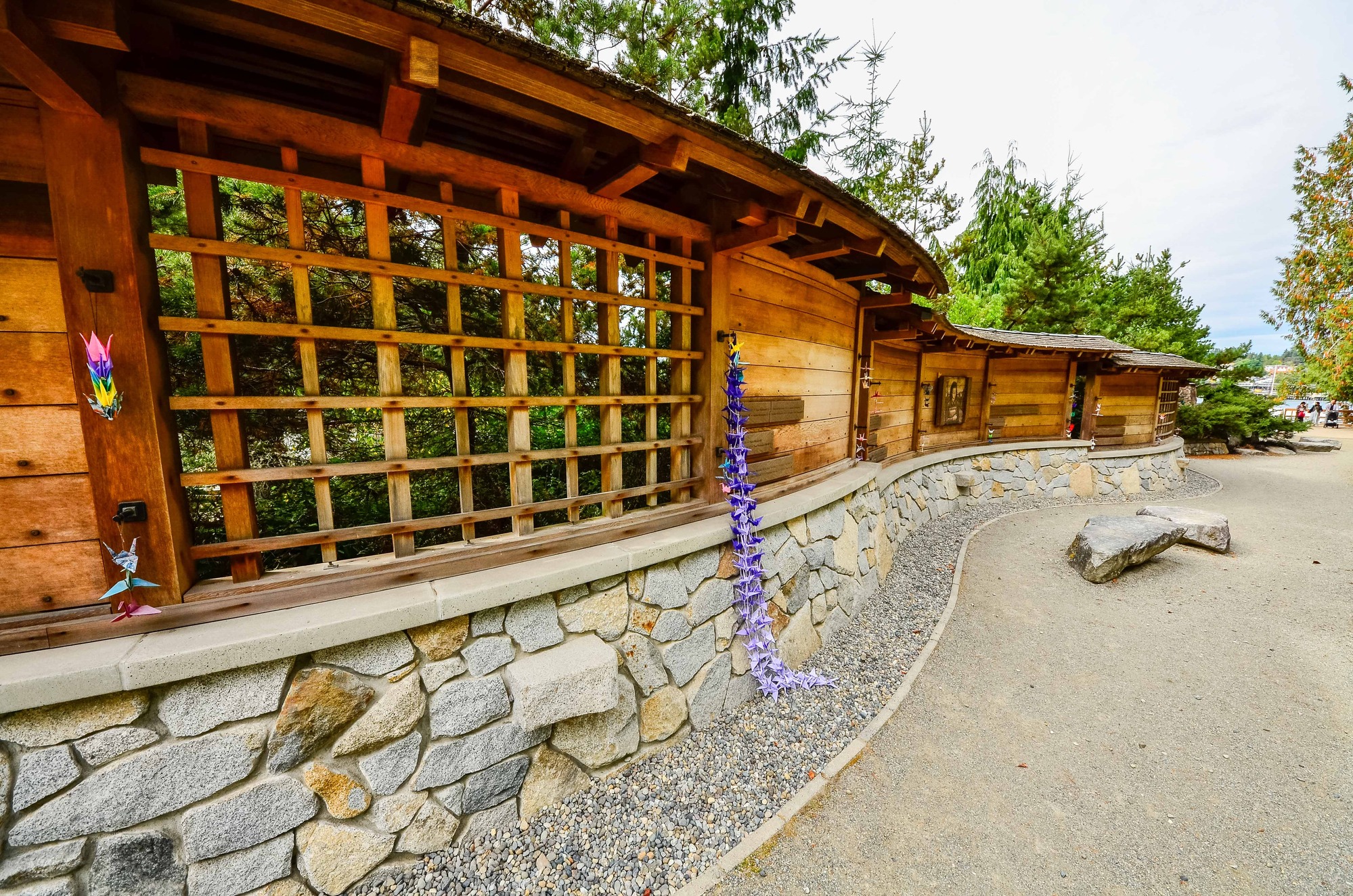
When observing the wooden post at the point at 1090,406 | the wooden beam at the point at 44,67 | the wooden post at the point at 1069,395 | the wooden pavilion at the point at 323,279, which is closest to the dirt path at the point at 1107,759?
the wooden pavilion at the point at 323,279

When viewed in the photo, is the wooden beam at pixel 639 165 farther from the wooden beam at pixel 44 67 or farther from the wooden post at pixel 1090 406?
the wooden post at pixel 1090 406

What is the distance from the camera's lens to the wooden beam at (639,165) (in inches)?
86.1

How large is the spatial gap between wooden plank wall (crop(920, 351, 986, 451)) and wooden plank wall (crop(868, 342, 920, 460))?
336 mm

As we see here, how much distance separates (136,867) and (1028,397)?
1264cm

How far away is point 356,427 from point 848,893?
4.46 m

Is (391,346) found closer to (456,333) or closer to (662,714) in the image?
(456,333)

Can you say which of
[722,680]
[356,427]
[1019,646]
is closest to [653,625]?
[722,680]

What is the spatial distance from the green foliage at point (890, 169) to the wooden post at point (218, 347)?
31.9 ft

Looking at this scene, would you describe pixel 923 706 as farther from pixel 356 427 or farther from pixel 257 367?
pixel 257 367

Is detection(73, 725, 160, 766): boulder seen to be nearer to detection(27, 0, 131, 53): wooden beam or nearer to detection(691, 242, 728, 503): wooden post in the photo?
detection(27, 0, 131, 53): wooden beam

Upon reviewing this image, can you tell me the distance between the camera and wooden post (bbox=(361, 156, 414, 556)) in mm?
2160

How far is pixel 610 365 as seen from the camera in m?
2.85

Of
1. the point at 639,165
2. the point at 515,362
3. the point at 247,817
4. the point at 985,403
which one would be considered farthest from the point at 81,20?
the point at 985,403

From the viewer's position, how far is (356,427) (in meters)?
3.92
